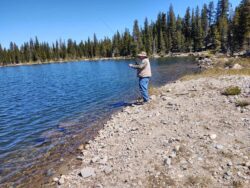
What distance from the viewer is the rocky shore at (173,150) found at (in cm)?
524

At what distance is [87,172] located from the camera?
20.0ft

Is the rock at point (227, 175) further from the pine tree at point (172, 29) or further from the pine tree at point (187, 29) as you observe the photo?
the pine tree at point (172, 29)

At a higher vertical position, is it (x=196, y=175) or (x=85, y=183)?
(x=196, y=175)

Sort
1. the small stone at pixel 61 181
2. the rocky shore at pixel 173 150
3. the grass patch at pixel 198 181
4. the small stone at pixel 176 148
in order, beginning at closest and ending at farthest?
the grass patch at pixel 198 181
the rocky shore at pixel 173 150
the small stone at pixel 61 181
the small stone at pixel 176 148

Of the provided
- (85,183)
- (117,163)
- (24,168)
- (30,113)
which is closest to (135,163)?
(117,163)

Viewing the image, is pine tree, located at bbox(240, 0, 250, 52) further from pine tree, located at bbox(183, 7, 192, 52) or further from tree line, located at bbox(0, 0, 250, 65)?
pine tree, located at bbox(183, 7, 192, 52)

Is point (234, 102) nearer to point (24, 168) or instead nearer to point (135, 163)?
point (135, 163)

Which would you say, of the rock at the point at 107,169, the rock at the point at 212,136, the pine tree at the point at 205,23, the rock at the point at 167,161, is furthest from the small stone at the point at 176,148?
the pine tree at the point at 205,23

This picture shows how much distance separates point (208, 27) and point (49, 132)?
100458mm

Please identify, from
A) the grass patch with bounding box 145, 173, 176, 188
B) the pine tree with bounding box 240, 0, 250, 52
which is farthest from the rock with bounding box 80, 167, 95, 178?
the pine tree with bounding box 240, 0, 250, 52

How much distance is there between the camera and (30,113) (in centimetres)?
1517

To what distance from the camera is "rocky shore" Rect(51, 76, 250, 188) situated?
17.2ft

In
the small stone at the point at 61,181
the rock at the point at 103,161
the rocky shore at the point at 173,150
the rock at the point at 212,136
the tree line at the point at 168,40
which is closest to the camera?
the rocky shore at the point at 173,150

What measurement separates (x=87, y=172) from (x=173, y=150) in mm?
2555
